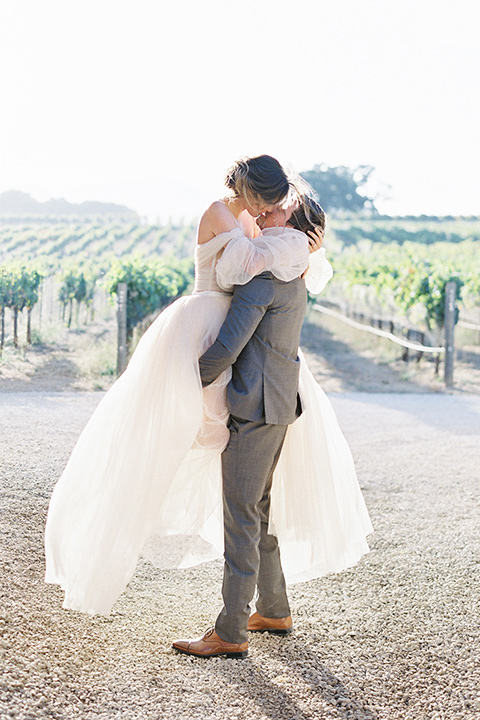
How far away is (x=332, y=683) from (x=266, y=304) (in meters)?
1.23

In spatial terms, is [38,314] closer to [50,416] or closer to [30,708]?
[50,416]

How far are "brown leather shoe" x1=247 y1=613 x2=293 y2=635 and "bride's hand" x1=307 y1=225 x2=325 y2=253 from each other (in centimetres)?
131

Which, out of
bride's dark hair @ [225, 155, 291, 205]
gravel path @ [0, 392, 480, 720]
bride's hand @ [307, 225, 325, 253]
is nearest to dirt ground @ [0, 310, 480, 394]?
gravel path @ [0, 392, 480, 720]

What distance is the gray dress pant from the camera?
7.64 ft

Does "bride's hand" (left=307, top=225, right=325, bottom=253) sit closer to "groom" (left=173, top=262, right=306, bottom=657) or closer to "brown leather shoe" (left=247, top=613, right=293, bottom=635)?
"groom" (left=173, top=262, right=306, bottom=657)

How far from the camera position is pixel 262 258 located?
215 cm

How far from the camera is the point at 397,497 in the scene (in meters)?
4.59

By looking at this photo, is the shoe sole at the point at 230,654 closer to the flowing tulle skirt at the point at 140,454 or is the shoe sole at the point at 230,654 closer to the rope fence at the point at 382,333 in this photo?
the flowing tulle skirt at the point at 140,454

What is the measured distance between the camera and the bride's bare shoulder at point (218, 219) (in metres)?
2.21

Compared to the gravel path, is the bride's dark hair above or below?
above

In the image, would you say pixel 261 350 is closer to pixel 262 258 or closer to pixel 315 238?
pixel 262 258

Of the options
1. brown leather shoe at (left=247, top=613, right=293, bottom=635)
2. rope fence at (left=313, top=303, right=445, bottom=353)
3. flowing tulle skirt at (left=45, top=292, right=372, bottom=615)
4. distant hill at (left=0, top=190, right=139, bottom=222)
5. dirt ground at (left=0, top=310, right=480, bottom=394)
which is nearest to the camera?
flowing tulle skirt at (left=45, top=292, right=372, bottom=615)

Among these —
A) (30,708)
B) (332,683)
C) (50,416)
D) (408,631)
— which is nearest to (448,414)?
(50,416)

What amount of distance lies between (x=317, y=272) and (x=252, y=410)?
1.85 ft
